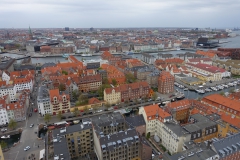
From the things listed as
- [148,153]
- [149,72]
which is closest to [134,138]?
[148,153]

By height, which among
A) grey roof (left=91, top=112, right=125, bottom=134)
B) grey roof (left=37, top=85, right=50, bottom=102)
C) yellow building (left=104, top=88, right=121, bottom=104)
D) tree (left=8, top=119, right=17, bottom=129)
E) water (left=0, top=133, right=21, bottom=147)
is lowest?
water (left=0, top=133, right=21, bottom=147)

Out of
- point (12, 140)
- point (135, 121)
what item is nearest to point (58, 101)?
point (12, 140)

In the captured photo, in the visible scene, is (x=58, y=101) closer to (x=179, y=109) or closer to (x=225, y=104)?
(x=179, y=109)

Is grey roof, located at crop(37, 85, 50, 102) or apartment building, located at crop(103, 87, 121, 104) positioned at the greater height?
grey roof, located at crop(37, 85, 50, 102)

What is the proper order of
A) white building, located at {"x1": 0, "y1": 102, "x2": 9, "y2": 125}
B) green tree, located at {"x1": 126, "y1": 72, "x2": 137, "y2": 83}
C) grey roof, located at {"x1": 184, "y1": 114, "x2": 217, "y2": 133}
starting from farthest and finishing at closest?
green tree, located at {"x1": 126, "y1": 72, "x2": 137, "y2": 83} < white building, located at {"x1": 0, "y1": 102, "x2": 9, "y2": 125} < grey roof, located at {"x1": 184, "y1": 114, "x2": 217, "y2": 133}

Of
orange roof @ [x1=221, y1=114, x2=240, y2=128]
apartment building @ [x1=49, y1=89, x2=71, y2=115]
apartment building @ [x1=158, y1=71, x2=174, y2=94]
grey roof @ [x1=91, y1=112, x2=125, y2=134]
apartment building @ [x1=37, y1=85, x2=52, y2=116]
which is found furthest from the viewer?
apartment building @ [x1=158, y1=71, x2=174, y2=94]

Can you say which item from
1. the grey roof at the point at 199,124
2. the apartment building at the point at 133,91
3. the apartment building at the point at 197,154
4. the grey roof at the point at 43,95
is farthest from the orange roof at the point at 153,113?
the grey roof at the point at 43,95

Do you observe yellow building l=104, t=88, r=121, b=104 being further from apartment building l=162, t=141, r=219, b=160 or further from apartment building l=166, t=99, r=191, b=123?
apartment building l=162, t=141, r=219, b=160

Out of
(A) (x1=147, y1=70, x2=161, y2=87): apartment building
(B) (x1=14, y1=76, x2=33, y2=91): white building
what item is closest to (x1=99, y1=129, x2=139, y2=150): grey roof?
(A) (x1=147, y1=70, x2=161, y2=87): apartment building
